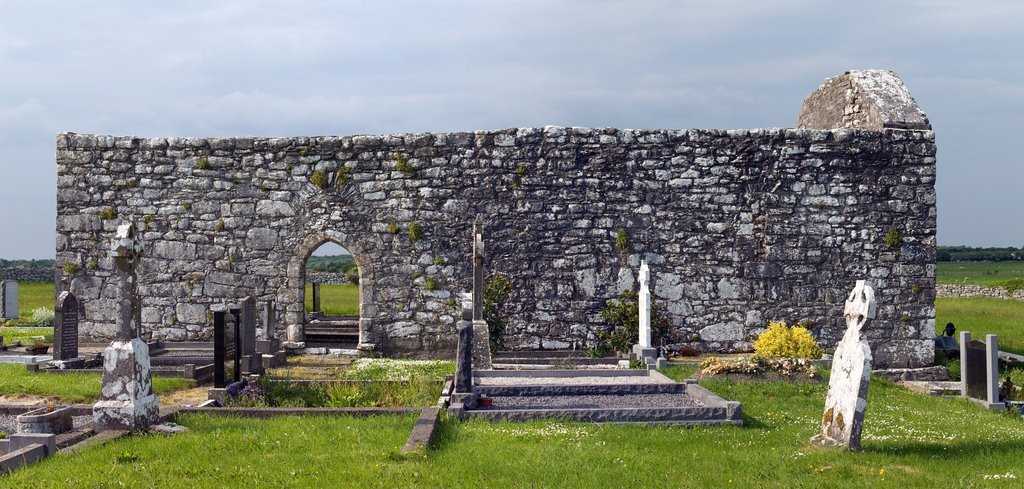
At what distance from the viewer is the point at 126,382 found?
332 inches

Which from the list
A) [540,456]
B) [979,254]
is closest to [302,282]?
[540,456]

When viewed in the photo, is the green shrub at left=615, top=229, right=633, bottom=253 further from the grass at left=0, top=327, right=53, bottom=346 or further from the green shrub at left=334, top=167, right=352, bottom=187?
the grass at left=0, top=327, right=53, bottom=346

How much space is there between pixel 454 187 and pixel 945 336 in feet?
30.7

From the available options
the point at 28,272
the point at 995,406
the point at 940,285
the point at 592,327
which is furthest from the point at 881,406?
the point at 28,272

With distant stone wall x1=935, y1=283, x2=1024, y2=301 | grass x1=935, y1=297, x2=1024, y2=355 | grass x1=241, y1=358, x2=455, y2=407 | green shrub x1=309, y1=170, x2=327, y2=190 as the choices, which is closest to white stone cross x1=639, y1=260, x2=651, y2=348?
grass x1=241, y1=358, x2=455, y2=407

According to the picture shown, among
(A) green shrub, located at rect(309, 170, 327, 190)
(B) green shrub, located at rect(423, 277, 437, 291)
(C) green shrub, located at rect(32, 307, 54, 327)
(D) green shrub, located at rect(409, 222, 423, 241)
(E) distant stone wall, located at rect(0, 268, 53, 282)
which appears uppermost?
(A) green shrub, located at rect(309, 170, 327, 190)

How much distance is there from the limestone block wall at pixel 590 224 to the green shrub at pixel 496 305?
0.16 m

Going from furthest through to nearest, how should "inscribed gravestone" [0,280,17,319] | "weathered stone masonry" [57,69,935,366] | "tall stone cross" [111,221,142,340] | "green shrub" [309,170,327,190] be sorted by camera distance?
"inscribed gravestone" [0,280,17,319] < "green shrub" [309,170,327,190] < "weathered stone masonry" [57,69,935,366] < "tall stone cross" [111,221,142,340]

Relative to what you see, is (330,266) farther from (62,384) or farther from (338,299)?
(62,384)

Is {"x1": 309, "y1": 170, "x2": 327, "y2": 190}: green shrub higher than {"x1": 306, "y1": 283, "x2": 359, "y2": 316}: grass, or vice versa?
{"x1": 309, "y1": 170, "x2": 327, "y2": 190}: green shrub

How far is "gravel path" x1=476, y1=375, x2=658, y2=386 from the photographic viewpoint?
11.4 meters

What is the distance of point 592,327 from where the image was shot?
1575 centimetres

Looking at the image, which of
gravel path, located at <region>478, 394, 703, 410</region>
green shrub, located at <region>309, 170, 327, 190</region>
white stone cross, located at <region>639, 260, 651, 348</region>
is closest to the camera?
gravel path, located at <region>478, 394, 703, 410</region>

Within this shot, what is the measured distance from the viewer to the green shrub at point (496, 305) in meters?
15.6
